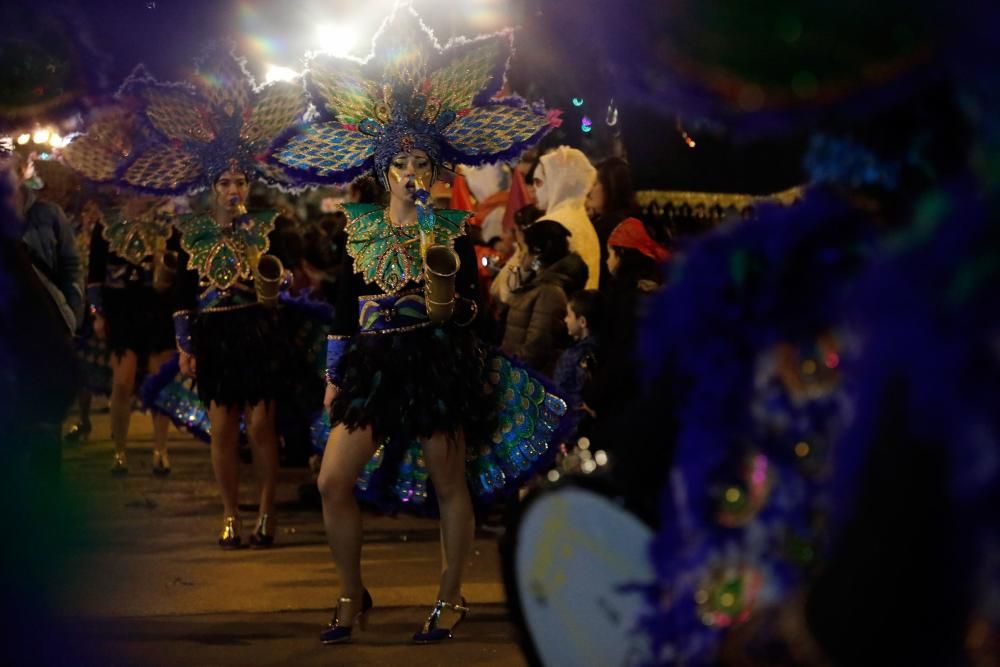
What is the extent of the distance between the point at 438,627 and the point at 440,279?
1.50m

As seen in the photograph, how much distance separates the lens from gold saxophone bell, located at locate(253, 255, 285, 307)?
26.8ft

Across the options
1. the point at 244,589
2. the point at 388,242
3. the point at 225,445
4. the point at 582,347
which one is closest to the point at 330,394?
the point at 388,242

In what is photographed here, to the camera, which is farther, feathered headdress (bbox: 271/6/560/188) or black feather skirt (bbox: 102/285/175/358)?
black feather skirt (bbox: 102/285/175/358)

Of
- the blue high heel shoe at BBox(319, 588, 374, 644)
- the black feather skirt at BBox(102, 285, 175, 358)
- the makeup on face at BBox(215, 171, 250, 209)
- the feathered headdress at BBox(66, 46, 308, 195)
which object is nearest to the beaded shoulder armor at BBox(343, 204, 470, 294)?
the blue high heel shoe at BBox(319, 588, 374, 644)

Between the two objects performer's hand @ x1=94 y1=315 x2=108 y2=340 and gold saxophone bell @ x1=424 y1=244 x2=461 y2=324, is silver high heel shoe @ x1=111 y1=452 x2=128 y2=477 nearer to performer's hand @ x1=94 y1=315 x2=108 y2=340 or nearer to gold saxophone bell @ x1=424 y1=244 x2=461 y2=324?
performer's hand @ x1=94 y1=315 x2=108 y2=340

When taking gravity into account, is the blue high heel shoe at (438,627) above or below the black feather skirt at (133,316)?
below

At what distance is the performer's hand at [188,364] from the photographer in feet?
27.1

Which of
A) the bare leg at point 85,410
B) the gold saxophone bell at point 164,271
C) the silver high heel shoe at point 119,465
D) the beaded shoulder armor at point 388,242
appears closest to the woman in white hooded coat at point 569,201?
the beaded shoulder armor at point 388,242

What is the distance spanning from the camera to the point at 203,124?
7988 millimetres

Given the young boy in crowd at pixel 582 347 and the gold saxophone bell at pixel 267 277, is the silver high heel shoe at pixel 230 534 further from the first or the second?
the young boy in crowd at pixel 582 347

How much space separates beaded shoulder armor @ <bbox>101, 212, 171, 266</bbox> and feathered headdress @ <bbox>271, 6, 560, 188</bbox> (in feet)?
14.4

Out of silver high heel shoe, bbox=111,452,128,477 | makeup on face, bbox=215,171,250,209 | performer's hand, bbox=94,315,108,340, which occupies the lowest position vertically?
silver high heel shoe, bbox=111,452,128,477

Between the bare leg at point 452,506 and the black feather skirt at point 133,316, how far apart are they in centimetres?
566

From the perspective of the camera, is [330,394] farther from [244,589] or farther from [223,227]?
[223,227]
